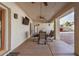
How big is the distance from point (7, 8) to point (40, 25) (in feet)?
52.3

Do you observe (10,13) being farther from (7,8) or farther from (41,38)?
(41,38)

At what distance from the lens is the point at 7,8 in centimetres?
535

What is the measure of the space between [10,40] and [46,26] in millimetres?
16019

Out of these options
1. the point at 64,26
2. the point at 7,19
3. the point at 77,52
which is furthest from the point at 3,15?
the point at 64,26

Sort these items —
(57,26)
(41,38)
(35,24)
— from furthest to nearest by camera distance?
(35,24) < (57,26) < (41,38)

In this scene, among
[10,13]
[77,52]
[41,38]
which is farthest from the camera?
[41,38]

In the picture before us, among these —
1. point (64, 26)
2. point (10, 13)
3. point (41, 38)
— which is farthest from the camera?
point (64, 26)

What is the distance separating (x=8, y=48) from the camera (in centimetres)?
545

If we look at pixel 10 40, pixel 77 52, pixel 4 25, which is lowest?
pixel 77 52

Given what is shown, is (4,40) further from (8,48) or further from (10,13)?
(10,13)

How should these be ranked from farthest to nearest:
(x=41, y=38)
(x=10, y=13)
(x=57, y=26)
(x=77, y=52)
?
1. (x=57, y=26)
2. (x=41, y=38)
3. (x=10, y=13)
4. (x=77, y=52)

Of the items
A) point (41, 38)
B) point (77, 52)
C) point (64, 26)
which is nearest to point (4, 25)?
point (77, 52)

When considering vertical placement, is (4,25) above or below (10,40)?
above

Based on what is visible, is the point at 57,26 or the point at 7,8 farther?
the point at 57,26
